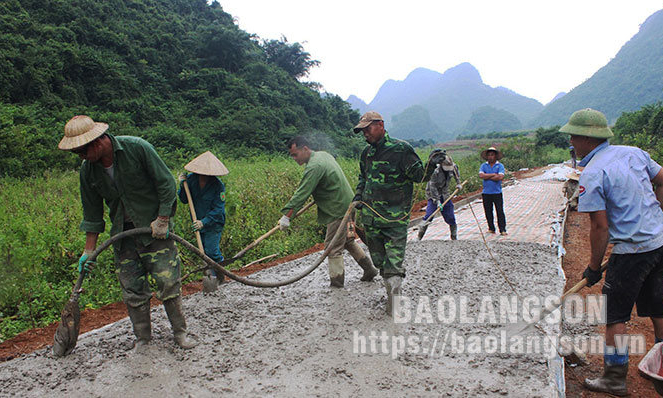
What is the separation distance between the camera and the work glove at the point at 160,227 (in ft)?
8.82

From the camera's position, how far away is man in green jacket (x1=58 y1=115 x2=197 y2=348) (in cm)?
266

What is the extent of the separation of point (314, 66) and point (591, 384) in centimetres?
3804

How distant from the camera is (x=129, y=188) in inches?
107

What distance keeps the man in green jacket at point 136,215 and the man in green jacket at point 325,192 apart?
120 centimetres

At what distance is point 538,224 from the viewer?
302 inches

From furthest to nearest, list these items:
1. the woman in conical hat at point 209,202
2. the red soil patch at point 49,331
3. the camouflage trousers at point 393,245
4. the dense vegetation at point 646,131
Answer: the dense vegetation at point 646,131 < the woman in conical hat at point 209,202 < the camouflage trousers at point 393,245 < the red soil patch at point 49,331

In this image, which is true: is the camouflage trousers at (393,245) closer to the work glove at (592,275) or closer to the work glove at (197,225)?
the work glove at (592,275)

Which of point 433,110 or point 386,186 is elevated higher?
point 433,110

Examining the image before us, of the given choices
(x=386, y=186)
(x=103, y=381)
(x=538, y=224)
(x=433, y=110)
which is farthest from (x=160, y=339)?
(x=433, y=110)

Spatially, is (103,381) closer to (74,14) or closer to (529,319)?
(529,319)

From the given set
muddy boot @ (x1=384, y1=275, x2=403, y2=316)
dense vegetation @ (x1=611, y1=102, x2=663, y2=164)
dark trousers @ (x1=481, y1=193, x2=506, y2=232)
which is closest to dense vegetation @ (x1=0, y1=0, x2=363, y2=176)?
dark trousers @ (x1=481, y1=193, x2=506, y2=232)

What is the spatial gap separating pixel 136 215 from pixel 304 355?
160 centimetres

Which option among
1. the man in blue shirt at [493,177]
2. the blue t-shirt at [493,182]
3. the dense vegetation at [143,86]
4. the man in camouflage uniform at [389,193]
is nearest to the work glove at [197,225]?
the man in camouflage uniform at [389,193]

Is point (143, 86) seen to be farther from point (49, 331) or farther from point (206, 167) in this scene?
point (49, 331)
